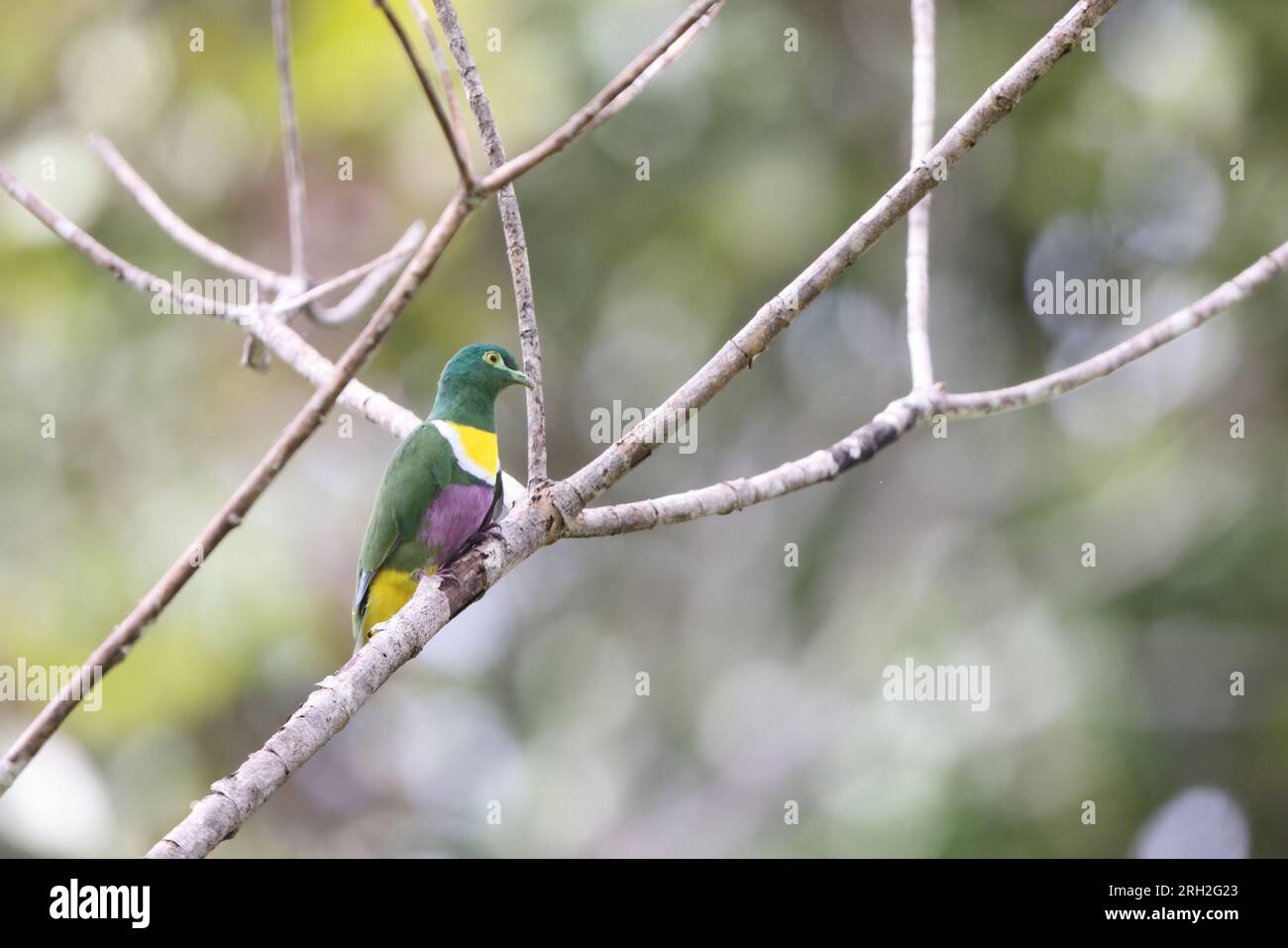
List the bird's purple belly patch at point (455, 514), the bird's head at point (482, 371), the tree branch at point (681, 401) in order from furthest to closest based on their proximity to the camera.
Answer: the bird's head at point (482, 371) < the bird's purple belly patch at point (455, 514) < the tree branch at point (681, 401)

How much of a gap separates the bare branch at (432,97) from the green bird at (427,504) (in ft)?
4.86

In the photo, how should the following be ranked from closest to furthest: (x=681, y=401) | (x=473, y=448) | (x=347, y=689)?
1. (x=347, y=689)
2. (x=681, y=401)
3. (x=473, y=448)

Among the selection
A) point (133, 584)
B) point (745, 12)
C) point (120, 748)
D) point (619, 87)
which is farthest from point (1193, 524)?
point (619, 87)

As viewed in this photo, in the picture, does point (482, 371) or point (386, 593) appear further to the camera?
point (482, 371)

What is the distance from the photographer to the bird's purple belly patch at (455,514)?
3.71 metres

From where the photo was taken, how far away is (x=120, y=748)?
10875mm

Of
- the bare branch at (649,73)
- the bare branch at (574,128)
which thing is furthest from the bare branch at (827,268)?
the bare branch at (574,128)

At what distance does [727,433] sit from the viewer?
13031 millimetres

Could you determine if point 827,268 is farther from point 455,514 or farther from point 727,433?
point 727,433

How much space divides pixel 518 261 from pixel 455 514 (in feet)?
2.92

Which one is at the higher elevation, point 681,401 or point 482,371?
point 482,371

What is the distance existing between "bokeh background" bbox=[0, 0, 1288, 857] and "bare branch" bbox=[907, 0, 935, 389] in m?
5.27

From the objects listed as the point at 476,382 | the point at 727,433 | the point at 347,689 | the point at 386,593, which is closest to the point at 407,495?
→ the point at 386,593

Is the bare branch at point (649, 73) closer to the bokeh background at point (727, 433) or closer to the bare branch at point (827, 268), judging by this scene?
the bare branch at point (827, 268)
